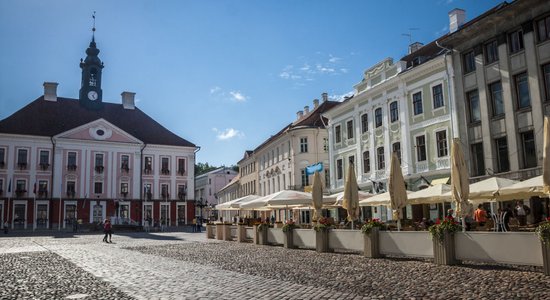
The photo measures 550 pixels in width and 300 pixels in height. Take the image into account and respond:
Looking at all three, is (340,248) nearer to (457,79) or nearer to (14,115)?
(457,79)

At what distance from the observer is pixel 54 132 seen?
59.7 meters

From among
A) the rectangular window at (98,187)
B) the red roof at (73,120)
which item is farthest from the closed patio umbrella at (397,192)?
the red roof at (73,120)

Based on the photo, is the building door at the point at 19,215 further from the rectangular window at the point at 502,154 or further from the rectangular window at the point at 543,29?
the rectangular window at the point at 543,29

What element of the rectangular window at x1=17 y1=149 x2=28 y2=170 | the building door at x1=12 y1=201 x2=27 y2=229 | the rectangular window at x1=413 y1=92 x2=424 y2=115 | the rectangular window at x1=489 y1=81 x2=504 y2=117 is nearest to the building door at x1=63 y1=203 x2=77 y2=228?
the building door at x1=12 y1=201 x2=27 y2=229

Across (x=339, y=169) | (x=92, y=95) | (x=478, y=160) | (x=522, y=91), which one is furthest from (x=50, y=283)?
(x=92, y=95)

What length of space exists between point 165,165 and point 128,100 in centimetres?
1261

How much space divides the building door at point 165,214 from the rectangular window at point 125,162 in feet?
21.1

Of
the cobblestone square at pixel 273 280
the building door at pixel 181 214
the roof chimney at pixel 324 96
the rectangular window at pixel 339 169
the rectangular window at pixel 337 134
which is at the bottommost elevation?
the cobblestone square at pixel 273 280

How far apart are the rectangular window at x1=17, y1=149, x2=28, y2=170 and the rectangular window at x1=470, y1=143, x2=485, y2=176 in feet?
166

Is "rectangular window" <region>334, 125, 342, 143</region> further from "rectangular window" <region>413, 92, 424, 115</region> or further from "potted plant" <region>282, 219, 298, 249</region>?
"potted plant" <region>282, 219, 298, 249</region>

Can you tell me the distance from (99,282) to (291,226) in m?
11.1

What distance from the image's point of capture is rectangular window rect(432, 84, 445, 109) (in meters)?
27.1

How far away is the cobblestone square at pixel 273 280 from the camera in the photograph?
8938 mm

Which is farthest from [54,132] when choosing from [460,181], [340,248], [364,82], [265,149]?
[460,181]
